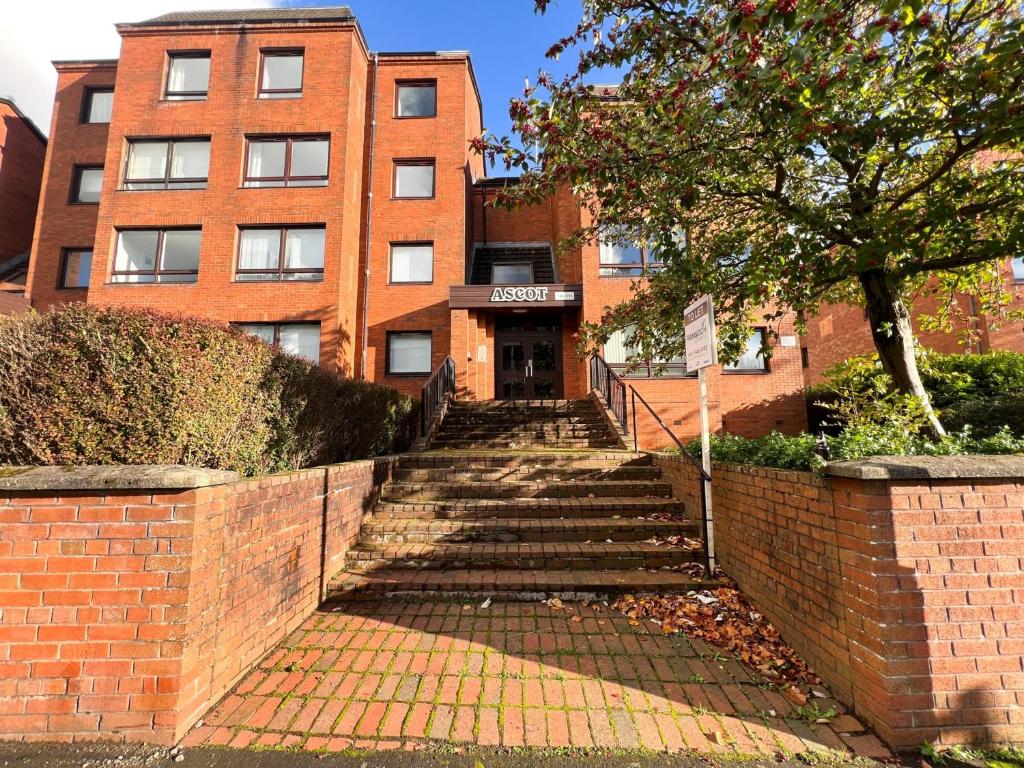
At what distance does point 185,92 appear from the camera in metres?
13.7

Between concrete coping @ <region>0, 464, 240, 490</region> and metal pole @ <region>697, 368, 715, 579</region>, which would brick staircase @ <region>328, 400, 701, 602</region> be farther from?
concrete coping @ <region>0, 464, 240, 490</region>

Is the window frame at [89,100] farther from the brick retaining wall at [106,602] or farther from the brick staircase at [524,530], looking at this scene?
the brick retaining wall at [106,602]

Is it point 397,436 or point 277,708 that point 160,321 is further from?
point 397,436

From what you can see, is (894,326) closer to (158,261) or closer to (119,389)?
(119,389)

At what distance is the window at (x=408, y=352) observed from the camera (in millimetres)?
13398

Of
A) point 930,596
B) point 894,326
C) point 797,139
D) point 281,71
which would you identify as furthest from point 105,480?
point 281,71

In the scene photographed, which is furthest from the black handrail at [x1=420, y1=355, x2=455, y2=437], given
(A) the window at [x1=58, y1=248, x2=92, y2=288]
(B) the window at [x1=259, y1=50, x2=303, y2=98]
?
(A) the window at [x1=58, y1=248, x2=92, y2=288]

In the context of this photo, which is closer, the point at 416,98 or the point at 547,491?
the point at 547,491

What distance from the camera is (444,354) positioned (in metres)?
13.1

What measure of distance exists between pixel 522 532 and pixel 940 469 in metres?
3.35

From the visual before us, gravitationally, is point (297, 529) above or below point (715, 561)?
above

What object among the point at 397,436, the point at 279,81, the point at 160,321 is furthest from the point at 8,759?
the point at 279,81

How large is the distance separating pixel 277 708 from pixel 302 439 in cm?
231

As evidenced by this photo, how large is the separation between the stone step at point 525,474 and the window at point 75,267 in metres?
15.0
